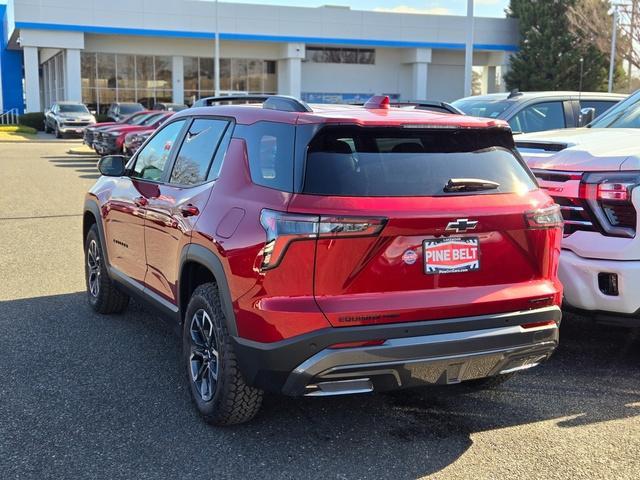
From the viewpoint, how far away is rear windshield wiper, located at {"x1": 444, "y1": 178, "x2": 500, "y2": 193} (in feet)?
12.0

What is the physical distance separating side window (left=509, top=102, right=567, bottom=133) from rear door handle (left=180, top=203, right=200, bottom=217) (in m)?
5.97

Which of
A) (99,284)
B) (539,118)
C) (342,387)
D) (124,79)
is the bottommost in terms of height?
(99,284)

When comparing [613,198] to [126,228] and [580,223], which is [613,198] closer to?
[580,223]

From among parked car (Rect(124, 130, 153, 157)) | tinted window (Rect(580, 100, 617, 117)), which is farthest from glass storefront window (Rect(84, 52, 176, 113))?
tinted window (Rect(580, 100, 617, 117))

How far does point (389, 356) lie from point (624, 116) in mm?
4429

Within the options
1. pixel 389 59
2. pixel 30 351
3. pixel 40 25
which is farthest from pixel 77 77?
pixel 30 351

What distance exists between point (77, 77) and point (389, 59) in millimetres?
20615

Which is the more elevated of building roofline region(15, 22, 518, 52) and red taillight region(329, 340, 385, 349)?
building roofline region(15, 22, 518, 52)

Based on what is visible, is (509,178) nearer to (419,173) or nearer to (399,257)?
(419,173)

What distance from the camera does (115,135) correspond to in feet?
67.1

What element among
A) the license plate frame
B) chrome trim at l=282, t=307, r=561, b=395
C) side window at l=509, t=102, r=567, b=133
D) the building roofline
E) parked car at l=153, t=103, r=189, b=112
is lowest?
chrome trim at l=282, t=307, r=561, b=395

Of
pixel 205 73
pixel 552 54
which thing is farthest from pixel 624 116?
pixel 552 54

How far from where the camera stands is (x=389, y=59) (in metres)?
48.8

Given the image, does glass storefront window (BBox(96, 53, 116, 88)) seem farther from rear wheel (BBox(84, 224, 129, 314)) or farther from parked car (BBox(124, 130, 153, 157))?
rear wheel (BBox(84, 224, 129, 314))
